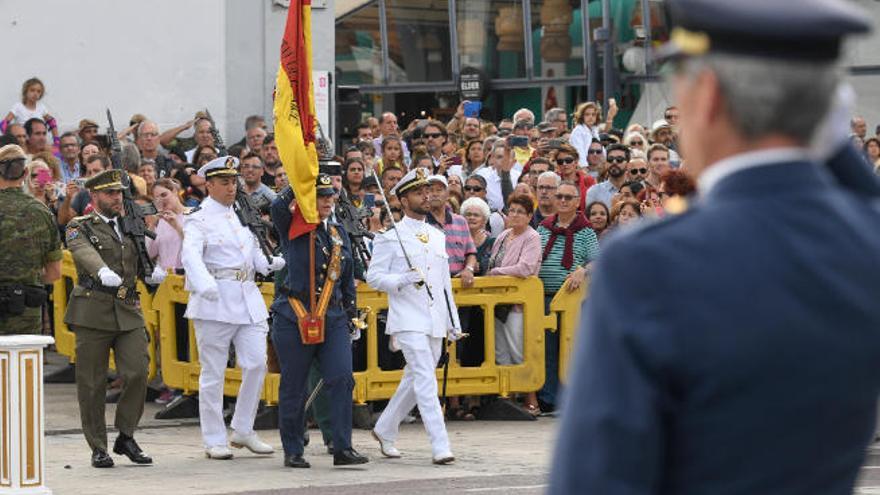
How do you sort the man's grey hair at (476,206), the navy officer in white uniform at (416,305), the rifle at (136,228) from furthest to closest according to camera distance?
the man's grey hair at (476,206) → the navy officer in white uniform at (416,305) → the rifle at (136,228)

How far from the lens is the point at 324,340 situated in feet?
39.5

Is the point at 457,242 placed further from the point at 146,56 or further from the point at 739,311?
the point at 739,311

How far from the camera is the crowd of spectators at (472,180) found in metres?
15.2

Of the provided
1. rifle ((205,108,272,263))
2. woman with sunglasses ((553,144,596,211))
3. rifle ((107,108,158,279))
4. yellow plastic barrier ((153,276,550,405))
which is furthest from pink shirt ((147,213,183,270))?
woman with sunglasses ((553,144,596,211))

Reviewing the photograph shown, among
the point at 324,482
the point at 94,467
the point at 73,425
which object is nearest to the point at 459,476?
the point at 324,482

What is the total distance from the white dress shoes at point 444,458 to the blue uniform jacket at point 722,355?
9692 mm

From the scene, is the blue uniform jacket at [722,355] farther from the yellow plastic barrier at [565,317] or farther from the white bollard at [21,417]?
the yellow plastic barrier at [565,317]

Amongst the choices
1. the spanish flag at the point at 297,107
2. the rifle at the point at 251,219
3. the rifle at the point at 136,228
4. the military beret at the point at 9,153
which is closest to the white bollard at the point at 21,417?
the military beret at the point at 9,153

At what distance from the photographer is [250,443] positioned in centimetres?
1271

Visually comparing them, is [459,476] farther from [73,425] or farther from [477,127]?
[477,127]

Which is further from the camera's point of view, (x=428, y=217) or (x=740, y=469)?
(x=428, y=217)

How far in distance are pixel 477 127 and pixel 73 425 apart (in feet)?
25.4

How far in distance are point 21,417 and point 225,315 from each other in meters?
2.13

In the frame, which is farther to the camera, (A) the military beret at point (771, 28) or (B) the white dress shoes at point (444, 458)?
(B) the white dress shoes at point (444, 458)
